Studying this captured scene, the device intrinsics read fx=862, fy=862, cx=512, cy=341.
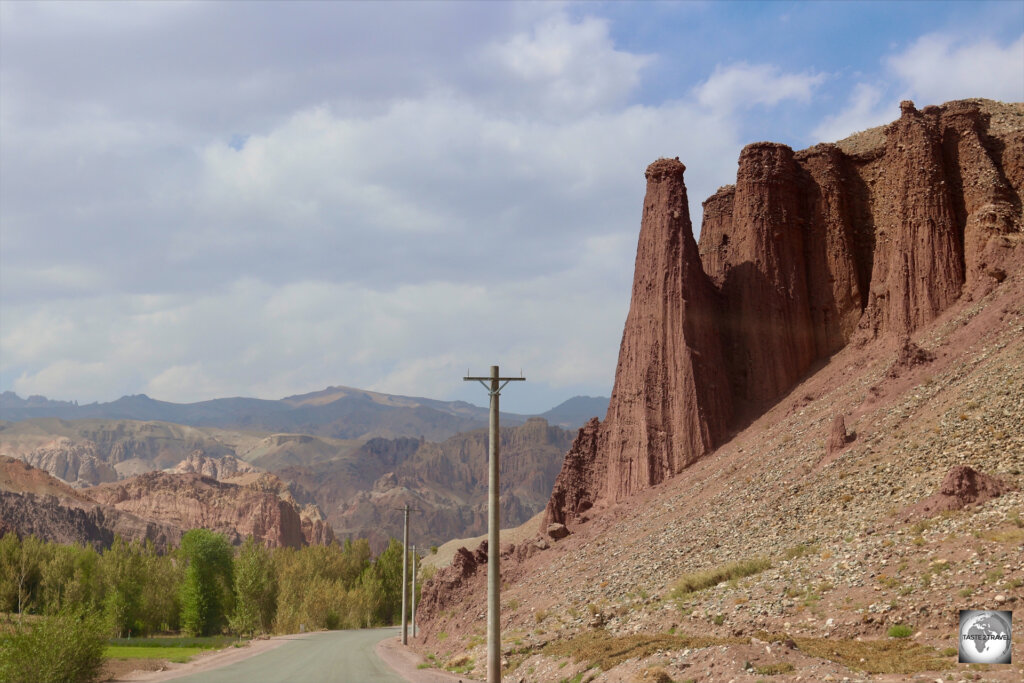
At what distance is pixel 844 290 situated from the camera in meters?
53.0

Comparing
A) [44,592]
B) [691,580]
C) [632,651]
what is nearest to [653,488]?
[691,580]

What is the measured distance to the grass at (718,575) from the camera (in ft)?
96.7

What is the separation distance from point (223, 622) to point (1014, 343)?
240ft

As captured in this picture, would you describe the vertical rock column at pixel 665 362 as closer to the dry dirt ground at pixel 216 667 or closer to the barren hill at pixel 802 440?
the barren hill at pixel 802 440

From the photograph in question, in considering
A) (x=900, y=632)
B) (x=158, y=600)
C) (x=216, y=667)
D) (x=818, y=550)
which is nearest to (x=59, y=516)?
(x=158, y=600)

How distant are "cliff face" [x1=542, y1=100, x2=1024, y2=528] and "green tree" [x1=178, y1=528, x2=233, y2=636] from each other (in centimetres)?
4412

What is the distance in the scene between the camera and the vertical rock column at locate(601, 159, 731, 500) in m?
49.7

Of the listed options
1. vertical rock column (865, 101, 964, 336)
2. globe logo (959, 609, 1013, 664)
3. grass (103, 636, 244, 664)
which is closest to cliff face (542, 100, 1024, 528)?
vertical rock column (865, 101, 964, 336)

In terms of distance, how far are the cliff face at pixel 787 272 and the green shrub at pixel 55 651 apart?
1118 inches

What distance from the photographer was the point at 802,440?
137ft

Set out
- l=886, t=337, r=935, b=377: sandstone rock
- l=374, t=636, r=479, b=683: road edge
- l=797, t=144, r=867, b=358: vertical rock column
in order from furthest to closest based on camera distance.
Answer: l=797, t=144, r=867, b=358: vertical rock column
l=886, t=337, r=935, b=377: sandstone rock
l=374, t=636, r=479, b=683: road edge

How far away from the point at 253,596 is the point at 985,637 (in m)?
76.7

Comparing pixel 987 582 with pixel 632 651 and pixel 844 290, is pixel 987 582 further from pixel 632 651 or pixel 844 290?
pixel 844 290

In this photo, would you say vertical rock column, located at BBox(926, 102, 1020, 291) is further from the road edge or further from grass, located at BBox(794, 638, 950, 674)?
the road edge
